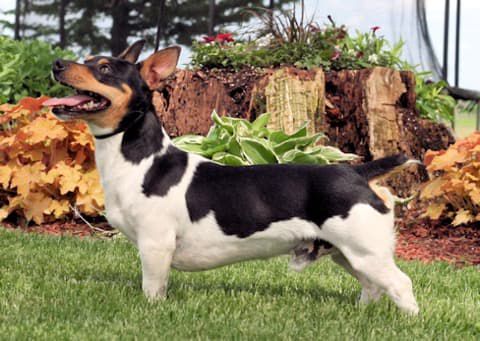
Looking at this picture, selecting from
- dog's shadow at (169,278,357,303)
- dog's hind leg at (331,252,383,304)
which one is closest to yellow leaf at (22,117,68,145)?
dog's shadow at (169,278,357,303)

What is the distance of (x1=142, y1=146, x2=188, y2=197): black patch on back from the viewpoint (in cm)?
388

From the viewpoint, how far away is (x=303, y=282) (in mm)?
4887

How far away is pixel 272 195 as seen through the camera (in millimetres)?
3850

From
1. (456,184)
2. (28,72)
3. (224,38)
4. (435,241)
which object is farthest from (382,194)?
(28,72)

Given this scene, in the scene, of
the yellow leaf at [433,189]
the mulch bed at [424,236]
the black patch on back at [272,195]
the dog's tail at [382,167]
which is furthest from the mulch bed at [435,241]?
the black patch on back at [272,195]

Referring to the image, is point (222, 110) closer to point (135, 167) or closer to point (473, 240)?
point (473, 240)

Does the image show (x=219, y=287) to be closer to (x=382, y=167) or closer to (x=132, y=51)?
(x=382, y=167)

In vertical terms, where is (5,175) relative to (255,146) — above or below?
below

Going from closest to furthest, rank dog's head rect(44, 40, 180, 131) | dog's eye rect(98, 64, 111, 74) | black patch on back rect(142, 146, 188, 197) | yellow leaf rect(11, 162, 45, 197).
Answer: dog's head rect(44, 40, 180, 131), dog's eye rect(98, 64, 111, 74), black patch on back rect(142, 146, 188, 197), yellow leaf rect(11, 162, 45, 197)

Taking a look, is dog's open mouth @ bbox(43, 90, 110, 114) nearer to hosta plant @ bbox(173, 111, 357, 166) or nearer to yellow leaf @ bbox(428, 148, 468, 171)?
hosta plant @ bbox(173, 111, 357, 166)

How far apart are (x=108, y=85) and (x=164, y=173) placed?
1.88ft

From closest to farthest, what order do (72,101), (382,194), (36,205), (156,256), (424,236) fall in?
(72,101), (156,256), (382,194), (424,236), (36,205)

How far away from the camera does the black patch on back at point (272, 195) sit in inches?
147

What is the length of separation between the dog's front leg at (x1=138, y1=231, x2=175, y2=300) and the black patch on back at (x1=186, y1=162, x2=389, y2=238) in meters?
0.20
